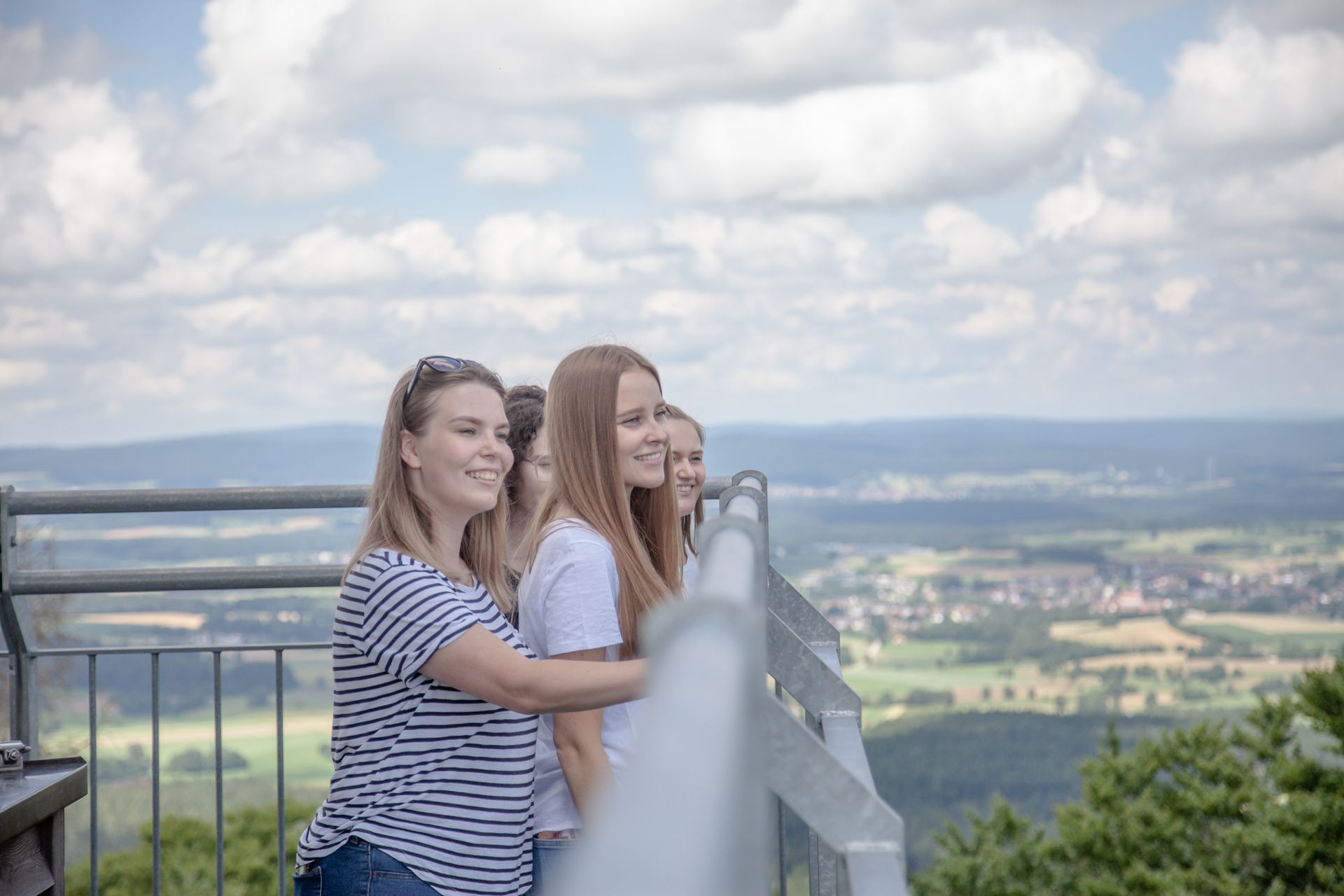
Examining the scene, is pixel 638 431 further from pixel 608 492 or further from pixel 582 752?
pixel 582 752

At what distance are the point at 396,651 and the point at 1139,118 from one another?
123662 mm

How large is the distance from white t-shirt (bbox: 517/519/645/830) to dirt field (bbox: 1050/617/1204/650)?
60.1 metres

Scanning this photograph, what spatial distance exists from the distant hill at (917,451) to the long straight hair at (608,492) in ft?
175

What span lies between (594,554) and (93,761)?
77.8 inches

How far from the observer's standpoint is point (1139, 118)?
114625mm

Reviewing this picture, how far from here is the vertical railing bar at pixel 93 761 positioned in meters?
3.66

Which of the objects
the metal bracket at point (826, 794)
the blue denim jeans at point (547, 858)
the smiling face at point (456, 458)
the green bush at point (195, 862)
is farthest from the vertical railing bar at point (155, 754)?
the green bush at point (195, 862)

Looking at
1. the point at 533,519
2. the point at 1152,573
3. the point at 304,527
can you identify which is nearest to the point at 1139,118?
the point at 1152,573

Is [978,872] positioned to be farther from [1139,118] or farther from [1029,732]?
[1139,118]

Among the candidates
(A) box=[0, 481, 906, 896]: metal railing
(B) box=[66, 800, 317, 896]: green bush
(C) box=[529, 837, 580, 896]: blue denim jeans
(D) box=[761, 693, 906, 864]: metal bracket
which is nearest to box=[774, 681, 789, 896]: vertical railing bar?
(A) box=[0, 481, 906, 896]: metal railing

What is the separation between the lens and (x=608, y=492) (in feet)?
9.37

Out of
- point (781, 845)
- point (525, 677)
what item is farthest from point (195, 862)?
point (525, 677)

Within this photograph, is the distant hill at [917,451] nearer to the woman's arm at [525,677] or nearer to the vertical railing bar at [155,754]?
the vertical railing bar at [155,754]

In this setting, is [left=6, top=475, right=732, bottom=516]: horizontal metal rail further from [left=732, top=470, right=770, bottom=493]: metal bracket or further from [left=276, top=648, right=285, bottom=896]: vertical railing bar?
[left=732, top=470, right=770, bottom=493]: metal bracket
